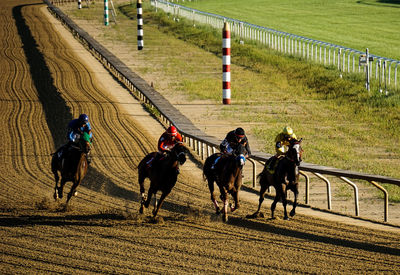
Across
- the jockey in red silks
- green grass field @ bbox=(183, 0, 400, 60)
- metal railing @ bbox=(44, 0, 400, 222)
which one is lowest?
green grass field @ bbox=(183, 0, 400, 60)

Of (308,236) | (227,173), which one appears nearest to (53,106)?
(227,173)

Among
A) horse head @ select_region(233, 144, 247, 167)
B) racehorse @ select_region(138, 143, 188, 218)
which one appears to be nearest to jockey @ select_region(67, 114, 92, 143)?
racehorse @ select_region(138, 143, 188, 218)

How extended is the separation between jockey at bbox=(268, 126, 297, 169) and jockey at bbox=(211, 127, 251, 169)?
0.35 m

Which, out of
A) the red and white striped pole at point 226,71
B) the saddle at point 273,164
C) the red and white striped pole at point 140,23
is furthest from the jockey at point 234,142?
the red and white striped pole at point 140,23

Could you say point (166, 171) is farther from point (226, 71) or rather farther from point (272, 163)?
point (226, 71)

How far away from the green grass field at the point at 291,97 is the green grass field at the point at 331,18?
16.8 feet

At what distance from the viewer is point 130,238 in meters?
9.38

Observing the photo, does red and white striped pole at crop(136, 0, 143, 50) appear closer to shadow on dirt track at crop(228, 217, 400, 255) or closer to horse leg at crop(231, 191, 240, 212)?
horse leg at crop(231, 191, 240, 212)

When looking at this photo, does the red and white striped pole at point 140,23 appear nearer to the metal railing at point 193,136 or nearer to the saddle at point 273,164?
the metal railing at point 193,136

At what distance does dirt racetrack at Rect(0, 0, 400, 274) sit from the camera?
8.27 metres

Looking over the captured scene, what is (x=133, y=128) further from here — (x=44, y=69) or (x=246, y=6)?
(x=246, y=6)

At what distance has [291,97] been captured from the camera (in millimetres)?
21828

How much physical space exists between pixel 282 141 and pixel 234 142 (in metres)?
0.64

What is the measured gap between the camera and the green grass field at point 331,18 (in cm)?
3378
